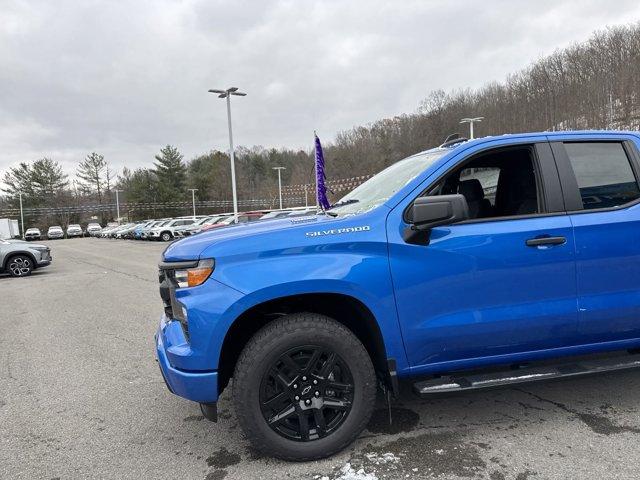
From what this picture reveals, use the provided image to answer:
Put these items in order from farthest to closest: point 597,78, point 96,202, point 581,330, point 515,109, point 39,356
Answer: point 96,202
point 515,109
point 597,78
point 39,356
point 581,330

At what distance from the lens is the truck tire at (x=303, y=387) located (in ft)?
9.20

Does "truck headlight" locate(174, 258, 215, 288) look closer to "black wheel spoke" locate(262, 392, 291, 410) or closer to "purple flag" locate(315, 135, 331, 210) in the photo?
"black wheel spoke" locate(262, 392, 291, 410)

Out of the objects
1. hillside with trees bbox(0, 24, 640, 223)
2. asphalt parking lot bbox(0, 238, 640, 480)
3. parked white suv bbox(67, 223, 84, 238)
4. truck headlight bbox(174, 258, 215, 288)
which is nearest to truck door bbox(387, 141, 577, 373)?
asphalt parking lot bbox(0, 238, 640, 480)

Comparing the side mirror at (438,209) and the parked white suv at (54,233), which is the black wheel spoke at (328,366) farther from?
the parked white suv at (54,233)

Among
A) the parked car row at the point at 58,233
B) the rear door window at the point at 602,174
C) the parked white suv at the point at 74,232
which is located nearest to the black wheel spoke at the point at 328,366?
the rear door window at the point at 602,174

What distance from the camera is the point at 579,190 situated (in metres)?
3.24

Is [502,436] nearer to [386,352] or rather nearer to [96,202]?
[386,352]

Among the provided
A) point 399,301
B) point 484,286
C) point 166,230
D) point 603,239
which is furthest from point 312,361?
point 166,230

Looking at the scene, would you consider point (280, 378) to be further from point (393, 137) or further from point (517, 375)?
point (393, 137)

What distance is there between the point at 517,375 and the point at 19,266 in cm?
1553

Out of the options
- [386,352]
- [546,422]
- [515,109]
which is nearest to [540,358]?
[546,422]

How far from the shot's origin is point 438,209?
111 inches

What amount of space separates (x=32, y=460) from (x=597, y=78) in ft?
183

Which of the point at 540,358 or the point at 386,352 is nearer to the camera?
the point at 386,352
